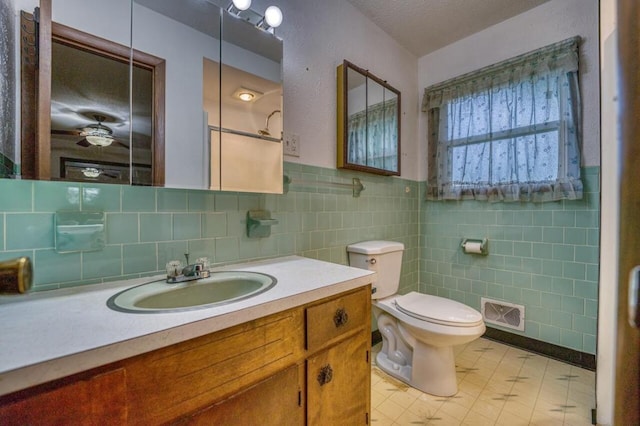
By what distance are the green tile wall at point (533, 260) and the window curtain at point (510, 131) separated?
0.11 metres

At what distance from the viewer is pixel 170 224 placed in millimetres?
1071

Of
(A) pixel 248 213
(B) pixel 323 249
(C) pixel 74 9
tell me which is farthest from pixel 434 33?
(C) pixel 74 9

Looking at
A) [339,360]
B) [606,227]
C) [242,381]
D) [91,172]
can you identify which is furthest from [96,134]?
[606,227]

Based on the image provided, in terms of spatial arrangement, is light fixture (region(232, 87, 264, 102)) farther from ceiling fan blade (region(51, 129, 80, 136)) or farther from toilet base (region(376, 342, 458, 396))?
toilet base (region(376, 342, 458, 396))

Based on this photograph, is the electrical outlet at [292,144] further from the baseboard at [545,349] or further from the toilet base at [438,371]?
the baseboard at [545,349]

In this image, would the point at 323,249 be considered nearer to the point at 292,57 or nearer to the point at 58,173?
the point at 292,57

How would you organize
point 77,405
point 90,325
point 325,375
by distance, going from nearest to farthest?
point 77,405 → point 90,325 → point 325,375

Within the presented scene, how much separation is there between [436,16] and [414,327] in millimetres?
2039

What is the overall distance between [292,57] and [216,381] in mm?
1490

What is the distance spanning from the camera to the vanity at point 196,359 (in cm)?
49

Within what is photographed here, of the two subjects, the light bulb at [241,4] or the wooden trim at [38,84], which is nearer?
the wooden trim at [38,84]

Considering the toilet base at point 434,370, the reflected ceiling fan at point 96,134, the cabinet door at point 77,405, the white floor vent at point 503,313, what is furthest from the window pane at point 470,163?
the cabinet door at point 77,405

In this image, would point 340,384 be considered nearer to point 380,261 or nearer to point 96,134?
point 380,261

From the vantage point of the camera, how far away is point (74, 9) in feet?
2.83
